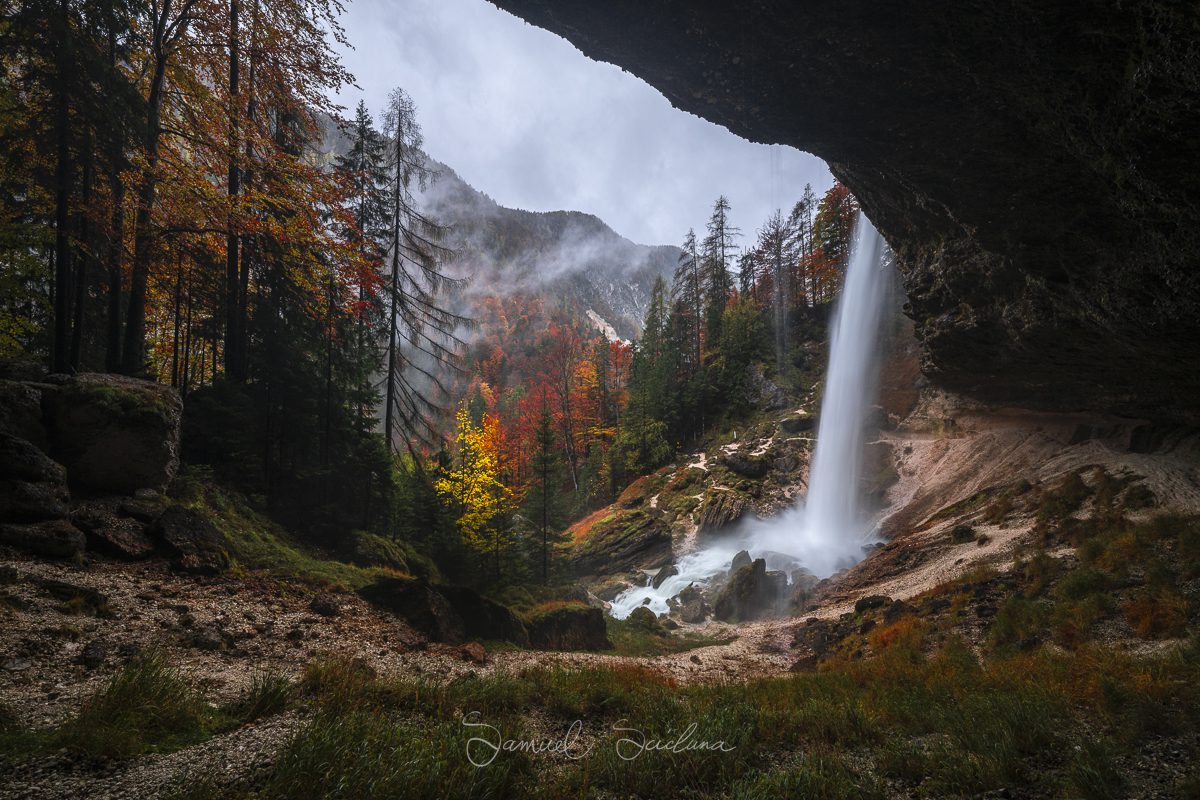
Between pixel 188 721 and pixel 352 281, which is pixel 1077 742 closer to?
pixel 188 721

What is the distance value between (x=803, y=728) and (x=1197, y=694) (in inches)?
159

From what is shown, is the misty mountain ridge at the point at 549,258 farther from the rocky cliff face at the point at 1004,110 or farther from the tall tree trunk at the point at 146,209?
the rocky cliff face at the point at 1004,110

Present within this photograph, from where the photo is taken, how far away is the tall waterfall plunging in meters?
20.8

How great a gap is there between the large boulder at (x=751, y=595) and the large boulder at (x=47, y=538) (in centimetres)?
1748

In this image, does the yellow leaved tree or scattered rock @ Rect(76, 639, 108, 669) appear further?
the yellow leaved tree

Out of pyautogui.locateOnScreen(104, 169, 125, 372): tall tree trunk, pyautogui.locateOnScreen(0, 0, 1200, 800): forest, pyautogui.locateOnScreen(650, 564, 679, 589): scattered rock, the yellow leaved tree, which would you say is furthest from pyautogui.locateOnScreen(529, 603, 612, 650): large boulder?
pyautogui.locateOnScreen(104, 169, 125, 372): tall tree trunk

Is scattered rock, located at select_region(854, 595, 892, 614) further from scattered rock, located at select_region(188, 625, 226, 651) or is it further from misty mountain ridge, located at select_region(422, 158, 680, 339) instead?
misty mountain ridge, located at select_region(422, 158, 680, 339)

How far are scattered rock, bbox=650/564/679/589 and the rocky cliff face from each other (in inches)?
697

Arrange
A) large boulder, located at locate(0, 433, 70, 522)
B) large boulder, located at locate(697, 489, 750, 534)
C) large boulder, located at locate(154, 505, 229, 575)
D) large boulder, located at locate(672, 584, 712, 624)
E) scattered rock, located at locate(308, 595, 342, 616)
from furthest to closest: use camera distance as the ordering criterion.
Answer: large boulder, located at locate(697, 489, 750, 534) < large boulder, located at locate(672, 584, 712, 624) < scattered rock, located at locate(308, 595, 342, 616) < large boulder, located at locate(154, 505, 229, 575) < large boulder, located at locate(0, 433, 70, 522)

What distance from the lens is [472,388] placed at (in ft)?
218

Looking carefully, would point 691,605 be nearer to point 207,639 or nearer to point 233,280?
point 207,639

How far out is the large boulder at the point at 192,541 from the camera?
713 centimetres

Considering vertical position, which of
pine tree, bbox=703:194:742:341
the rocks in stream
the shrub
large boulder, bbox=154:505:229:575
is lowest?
the rocks in stream

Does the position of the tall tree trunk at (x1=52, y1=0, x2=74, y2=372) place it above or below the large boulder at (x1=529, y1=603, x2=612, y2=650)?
→ above
